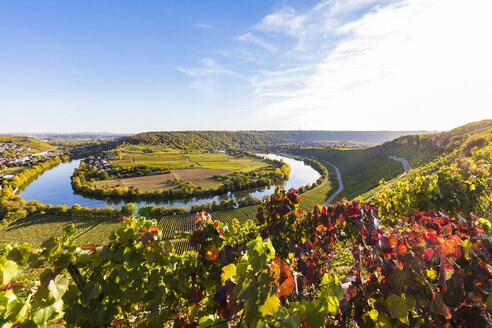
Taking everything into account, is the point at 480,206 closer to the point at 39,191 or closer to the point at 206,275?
the point at 206,275

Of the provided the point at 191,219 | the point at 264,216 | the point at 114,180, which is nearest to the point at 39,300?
the point at 264,216

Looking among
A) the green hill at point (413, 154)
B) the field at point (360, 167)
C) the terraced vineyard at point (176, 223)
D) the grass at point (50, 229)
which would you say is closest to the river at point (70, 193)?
the grass at point (50, 229)

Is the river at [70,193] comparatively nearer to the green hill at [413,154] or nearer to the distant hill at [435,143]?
the green hill at [413,154]

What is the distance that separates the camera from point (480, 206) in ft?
24.9

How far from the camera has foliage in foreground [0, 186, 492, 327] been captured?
204 centimetres

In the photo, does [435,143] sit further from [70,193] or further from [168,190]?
[70,193]

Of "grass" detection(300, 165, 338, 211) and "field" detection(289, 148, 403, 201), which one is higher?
"field" detection(289, 148, 403, 201)

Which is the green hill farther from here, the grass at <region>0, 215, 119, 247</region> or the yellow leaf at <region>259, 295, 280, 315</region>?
the grass at <region>0, 215, 119, 247</region>

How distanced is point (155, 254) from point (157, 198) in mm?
77999

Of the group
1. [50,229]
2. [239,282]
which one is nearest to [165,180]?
[50,229]

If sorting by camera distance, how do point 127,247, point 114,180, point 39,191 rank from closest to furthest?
point 127,247
point 39,191
point 114,180

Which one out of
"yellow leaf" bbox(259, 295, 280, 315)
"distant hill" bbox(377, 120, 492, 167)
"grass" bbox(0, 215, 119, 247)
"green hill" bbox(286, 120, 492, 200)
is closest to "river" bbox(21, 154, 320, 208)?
"grass" bbox(0, 215, 119, 247)

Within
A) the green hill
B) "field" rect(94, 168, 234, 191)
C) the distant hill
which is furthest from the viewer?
"field" rect(94, 168, 234, 191)

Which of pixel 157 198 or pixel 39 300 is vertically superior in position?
pixel 39 300
